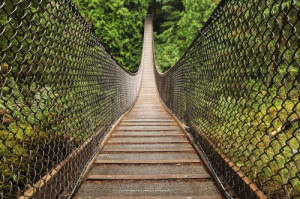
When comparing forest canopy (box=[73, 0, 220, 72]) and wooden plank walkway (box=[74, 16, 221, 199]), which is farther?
forest canopy (box=[73, 0, 220, 72])

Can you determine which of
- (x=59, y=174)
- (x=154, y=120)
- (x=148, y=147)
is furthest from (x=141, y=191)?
(x=154, y=120)

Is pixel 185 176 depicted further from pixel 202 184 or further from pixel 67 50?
pixel 67 50

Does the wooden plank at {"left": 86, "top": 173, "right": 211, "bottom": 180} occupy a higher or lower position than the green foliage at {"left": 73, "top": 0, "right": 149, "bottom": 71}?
lower

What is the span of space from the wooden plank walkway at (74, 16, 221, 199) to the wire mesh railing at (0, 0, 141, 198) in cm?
18

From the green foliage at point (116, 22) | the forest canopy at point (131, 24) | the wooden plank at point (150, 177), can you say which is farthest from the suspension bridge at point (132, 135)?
the green foliage at point (116, 22)

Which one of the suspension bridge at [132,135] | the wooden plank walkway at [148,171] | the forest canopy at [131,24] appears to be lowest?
the wooden plank walkway at [148,171]

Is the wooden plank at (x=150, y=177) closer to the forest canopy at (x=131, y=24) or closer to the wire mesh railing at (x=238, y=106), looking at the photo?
the wire mesh railing at (x=238, y=106)

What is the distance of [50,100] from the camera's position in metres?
1.16

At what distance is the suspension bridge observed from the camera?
940 millimetres

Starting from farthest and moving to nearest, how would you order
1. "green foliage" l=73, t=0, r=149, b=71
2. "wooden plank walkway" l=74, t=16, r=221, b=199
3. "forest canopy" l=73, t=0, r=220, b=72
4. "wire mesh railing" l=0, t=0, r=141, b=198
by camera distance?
"green foliage" l=73, t=0, r=149, b=71, "forest canopy" l=73, t=0, r=220, b=72, "wooden plank walkway" l=74, t=16, r=221, b=199, "wire mesh railing" l=0, t=0, r=141, b=198

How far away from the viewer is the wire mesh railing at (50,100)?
869 mm

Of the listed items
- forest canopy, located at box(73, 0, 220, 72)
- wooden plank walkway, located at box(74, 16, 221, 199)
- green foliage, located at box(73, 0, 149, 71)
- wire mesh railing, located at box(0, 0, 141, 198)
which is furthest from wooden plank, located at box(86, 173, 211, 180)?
green foliage, located at box(73, 0, 149, 71)

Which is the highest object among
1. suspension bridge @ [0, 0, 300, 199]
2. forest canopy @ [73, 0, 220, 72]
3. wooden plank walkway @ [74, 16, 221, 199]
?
forest canopy @ [73, 0, 220, 72]

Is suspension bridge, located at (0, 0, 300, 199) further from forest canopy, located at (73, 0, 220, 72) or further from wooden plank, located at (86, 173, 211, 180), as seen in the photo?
forest canopy, located at (73, 0, 220, 72)
